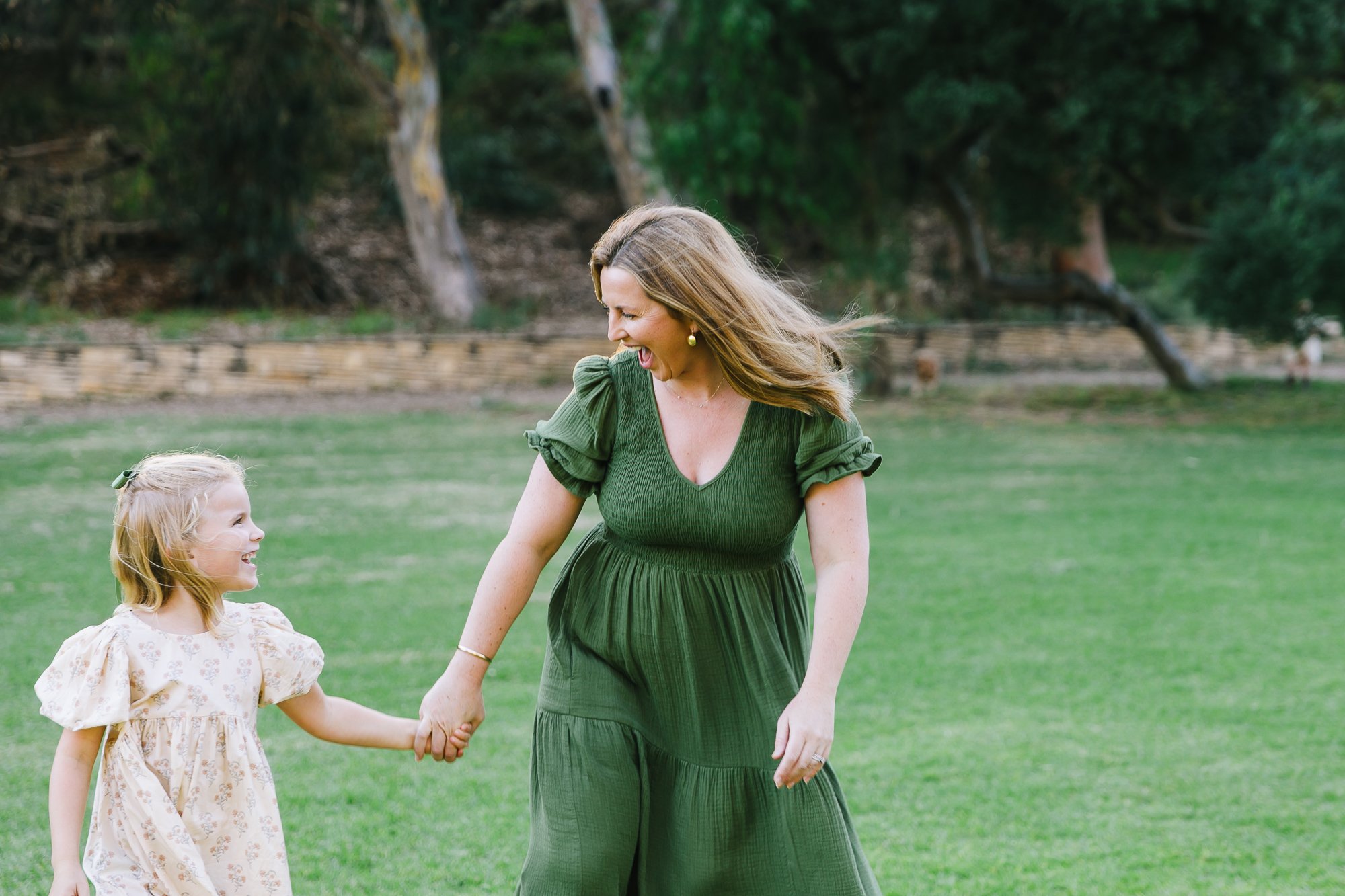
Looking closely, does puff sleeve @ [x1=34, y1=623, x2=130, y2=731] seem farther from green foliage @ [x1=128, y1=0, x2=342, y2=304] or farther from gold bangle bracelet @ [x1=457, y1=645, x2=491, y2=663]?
green foliage @ [x1=128, y1=0, x2=342, y2=304]

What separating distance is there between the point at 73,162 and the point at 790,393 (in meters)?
24.4

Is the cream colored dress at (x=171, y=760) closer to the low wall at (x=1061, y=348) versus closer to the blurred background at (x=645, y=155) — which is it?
the blurred background at (x=645, y=155)

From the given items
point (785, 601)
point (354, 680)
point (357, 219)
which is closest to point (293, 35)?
point (357, 219)

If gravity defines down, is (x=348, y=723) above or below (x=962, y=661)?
above

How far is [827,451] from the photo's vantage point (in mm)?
2871

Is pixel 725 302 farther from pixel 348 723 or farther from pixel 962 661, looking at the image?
pixel 962 661

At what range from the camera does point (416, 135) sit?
21719mm

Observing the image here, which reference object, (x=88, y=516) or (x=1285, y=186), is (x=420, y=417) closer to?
(x=88, y=516)

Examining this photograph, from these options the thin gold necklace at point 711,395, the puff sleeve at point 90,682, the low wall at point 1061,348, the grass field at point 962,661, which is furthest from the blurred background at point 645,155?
the puff sleeve at point 90,682

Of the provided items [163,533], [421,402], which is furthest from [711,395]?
[421,402]

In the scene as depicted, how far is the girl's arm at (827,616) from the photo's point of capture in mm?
2758

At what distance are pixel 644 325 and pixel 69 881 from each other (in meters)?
1.46

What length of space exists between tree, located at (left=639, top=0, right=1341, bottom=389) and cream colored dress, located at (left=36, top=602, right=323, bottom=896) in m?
13.9

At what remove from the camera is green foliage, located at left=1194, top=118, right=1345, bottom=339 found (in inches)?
588
